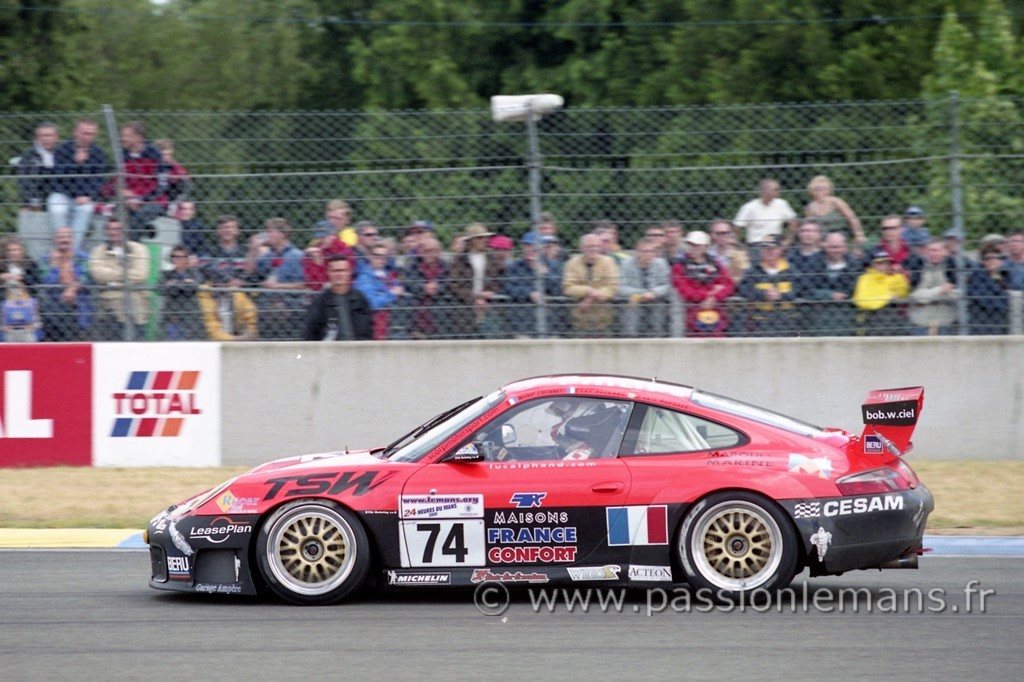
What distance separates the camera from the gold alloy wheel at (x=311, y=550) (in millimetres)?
7102

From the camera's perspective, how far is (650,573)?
7.04m

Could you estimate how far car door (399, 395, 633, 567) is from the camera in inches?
277

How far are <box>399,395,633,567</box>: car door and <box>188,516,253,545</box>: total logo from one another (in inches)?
32.1

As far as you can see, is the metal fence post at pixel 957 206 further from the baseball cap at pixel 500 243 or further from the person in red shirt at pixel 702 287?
the baseball cap at pixel 500 243

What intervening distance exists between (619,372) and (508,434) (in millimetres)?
4756

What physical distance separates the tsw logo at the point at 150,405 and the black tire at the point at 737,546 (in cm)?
610

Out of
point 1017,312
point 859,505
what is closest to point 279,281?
point 1017,312

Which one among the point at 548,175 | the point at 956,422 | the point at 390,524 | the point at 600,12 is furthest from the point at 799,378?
the point at 600,12

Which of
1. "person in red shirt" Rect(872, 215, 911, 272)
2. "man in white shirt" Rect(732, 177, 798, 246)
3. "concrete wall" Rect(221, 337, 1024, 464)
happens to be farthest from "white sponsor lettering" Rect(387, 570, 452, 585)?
"person in red shirt" Rect(872, 215, 911, 272)

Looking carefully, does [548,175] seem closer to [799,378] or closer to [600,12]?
[799,378]

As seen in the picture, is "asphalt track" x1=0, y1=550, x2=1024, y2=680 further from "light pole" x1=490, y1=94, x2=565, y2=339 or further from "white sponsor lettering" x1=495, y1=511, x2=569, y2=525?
"light pole" x1=490, y1=94, x2=565, y2=339

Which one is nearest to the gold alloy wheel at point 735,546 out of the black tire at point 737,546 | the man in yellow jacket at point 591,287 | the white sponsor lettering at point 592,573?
the black tire at point 737,546

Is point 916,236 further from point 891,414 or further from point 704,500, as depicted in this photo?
point 704,500

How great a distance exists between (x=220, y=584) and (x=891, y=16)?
77.7 feet
